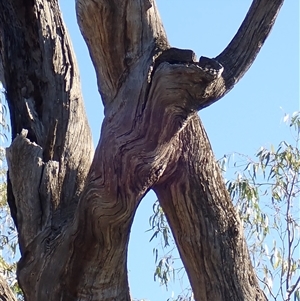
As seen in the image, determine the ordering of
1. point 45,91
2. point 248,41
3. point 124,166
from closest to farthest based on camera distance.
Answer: point 124,166
point 248,41
point 45,91

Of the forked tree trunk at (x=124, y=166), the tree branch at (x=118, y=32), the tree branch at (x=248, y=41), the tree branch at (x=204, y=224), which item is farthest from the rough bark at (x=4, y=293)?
the tree branch at (x=248, y=41)

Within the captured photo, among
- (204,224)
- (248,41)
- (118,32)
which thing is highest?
(118,32)

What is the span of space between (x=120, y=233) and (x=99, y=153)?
24 cm

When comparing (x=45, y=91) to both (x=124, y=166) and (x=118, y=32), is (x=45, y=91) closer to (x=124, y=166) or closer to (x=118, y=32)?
(x=118, y=32)

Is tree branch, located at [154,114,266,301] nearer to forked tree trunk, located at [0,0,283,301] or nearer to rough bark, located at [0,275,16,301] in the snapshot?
forked tree trunk, located at [0,0,283,301]

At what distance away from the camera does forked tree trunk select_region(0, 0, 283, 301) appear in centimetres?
210

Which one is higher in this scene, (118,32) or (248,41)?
(118,32)

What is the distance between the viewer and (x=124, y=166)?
82.0 inches

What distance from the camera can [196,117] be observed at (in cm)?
237

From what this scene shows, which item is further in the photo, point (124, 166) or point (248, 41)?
point (248, 41)

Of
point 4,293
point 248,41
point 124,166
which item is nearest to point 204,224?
point 124,166

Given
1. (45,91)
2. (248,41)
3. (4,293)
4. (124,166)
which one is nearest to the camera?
(124,166)

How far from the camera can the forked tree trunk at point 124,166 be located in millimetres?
2098

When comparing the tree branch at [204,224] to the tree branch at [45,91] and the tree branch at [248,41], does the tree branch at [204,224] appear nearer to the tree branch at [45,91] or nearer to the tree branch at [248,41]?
the tree branch at [248,41]
